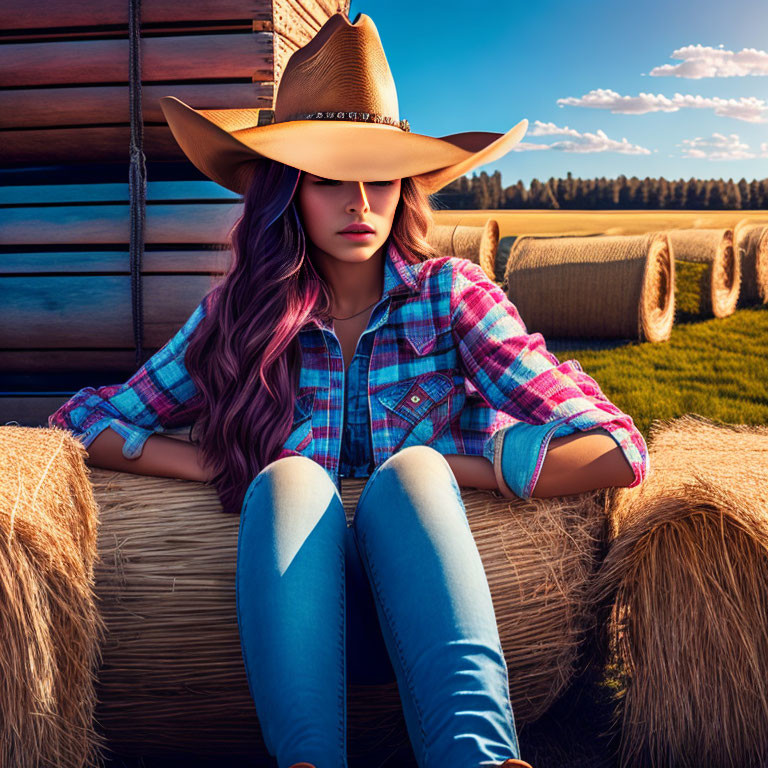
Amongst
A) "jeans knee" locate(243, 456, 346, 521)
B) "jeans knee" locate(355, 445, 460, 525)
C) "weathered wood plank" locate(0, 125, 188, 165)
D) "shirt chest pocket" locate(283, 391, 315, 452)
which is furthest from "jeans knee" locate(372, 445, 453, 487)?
"weathered wood plank" locate(0, 125, 188, 165)

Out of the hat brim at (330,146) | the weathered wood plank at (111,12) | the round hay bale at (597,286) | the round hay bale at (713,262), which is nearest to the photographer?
the hat brim at (330,146)

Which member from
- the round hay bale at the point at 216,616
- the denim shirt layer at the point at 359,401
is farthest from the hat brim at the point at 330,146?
the round hay bale at the point at 216,616

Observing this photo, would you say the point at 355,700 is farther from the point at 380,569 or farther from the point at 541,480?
the point at 541,480

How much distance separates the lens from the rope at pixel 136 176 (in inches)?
126

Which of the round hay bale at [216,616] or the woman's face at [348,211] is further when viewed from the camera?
the woman's face at [348,211]

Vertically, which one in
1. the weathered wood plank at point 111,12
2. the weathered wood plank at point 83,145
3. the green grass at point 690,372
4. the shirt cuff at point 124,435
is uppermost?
the weathered wood plank at point 111,12

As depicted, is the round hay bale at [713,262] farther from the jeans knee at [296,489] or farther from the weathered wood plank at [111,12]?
the jeans knee at [296,489]

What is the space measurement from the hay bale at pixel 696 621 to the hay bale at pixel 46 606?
3.66ft

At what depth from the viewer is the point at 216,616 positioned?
1639 millimetres

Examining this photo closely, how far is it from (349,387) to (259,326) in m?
0.28

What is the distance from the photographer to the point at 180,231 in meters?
3.30

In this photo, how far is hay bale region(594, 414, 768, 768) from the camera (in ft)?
5.32

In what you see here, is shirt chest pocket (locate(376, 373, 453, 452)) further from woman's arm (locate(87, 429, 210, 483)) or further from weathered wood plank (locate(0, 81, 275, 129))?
weathered wood plank (locate(0, 81, 275, 129))

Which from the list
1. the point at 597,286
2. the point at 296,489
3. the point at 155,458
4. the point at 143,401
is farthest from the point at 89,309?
the point at 597,286
